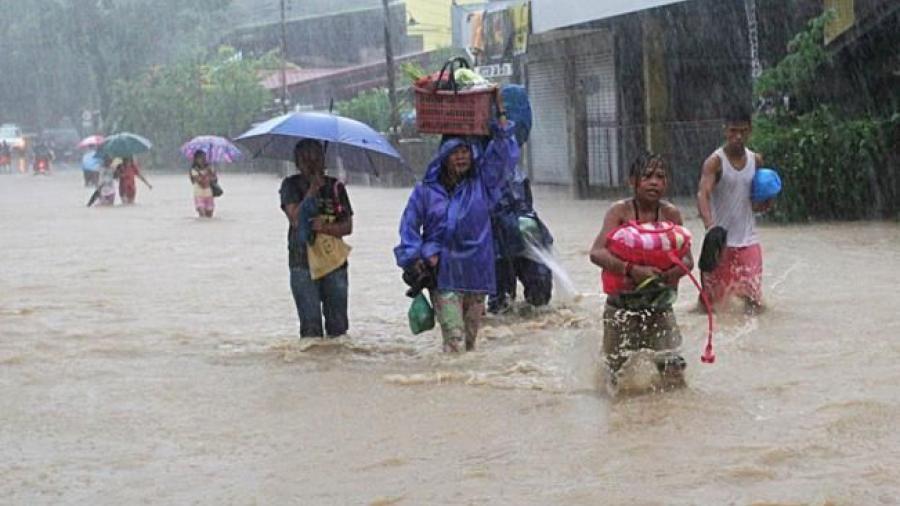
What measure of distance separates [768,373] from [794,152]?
9.21m

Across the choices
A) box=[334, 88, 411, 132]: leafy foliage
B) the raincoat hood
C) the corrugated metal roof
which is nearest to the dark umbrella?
the corrugated metal roof

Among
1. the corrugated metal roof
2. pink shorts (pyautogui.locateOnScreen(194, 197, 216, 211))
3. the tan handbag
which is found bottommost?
pink shorts (pyautogui.locateOnScreen(194, 197, 216, 211))

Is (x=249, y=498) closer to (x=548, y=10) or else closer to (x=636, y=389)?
(x=636, y=389)

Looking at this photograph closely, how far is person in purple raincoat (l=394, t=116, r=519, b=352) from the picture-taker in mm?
8586

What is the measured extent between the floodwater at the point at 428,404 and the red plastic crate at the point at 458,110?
1.39 meters

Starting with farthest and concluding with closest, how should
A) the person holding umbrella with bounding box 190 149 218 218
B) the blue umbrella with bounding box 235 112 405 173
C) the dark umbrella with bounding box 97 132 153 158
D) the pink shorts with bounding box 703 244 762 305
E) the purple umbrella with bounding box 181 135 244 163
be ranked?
the dark umbrella with bounding box 97 132 153 158 < the purple umbrella with bounding box 181 135 244 163 < the person holding umbrella with bounding box 190 149 218 218 < the pink shorts with bounding box 703 244 762 305 < the blue umbrella with bounding box 235 112 405 173

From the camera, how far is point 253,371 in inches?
355

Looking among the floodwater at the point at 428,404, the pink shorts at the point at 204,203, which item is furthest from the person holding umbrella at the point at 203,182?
the floodwater at the point at 428,404

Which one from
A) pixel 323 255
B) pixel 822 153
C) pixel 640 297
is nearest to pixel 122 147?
pixel 822 153

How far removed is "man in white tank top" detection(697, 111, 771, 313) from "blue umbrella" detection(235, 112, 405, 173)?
2100mm

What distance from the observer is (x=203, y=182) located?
23.4 meters

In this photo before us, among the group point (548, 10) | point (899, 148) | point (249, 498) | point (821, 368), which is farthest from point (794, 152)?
point (249, 498)

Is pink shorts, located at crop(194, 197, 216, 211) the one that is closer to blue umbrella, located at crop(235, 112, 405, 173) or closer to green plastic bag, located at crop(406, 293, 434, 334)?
blue umbrella, located at crop(235, 112, 405, 173)

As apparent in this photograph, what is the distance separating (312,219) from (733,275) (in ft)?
9.75
